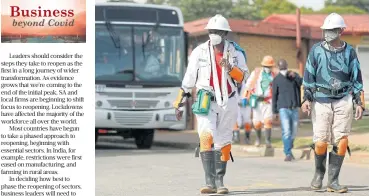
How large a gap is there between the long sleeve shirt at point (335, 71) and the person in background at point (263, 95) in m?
9.00

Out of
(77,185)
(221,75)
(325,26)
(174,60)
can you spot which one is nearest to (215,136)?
(221,75)

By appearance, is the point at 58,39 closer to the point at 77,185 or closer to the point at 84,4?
the point at 84,4

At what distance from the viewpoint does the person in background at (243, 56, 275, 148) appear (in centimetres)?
2156

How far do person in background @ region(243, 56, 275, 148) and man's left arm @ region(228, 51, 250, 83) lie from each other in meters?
8.98

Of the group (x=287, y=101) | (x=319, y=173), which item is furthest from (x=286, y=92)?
(x=319, y=173)

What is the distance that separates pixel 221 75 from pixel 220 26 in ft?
1.82

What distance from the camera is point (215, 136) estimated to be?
12367mm

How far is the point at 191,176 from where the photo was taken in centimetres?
1512

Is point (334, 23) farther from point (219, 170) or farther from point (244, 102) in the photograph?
point (244, 102)

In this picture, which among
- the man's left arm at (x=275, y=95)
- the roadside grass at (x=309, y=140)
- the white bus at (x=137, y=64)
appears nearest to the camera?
the man's left arm at (x=275, y=95)

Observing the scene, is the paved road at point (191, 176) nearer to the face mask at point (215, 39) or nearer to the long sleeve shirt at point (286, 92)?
the long sleeve shirt at point (286, 92)

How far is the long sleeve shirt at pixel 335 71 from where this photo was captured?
1225 centimetres

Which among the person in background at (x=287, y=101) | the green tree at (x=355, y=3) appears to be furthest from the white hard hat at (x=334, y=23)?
the green tree at (x=355, y=3)

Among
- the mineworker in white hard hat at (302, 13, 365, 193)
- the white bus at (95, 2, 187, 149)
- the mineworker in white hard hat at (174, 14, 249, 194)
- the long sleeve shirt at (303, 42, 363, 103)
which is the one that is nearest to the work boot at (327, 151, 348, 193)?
the mineworker in white hard hat at (302, 13, 365, 193)
